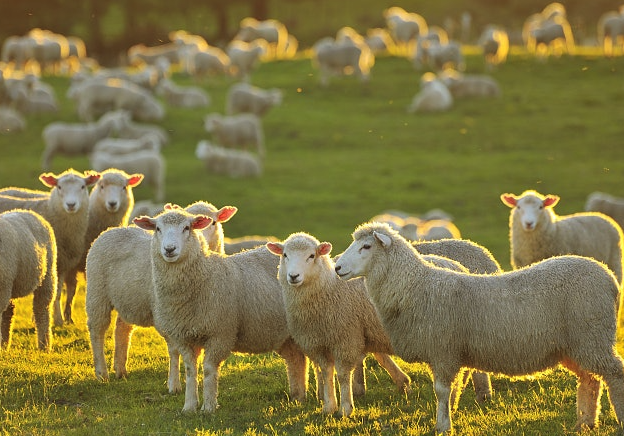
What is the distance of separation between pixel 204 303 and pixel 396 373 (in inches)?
73.7

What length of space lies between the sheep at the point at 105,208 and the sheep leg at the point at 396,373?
4.07m

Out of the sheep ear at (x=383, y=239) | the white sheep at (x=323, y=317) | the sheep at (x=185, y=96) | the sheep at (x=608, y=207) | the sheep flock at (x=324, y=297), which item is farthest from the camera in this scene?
the sheep at (x=185, y=96)

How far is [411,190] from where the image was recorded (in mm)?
23516

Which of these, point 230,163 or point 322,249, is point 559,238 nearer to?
point 322,249

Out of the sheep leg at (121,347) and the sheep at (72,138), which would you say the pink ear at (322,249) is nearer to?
the sheep leg at (121,347)

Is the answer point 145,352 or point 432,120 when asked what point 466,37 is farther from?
point 145,352

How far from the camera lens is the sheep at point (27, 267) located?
8.98 m

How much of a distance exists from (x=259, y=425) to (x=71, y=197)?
449cm

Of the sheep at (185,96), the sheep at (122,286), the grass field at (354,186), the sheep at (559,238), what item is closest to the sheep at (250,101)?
the grass field at (354,186)

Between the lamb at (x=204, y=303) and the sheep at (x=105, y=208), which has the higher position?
the sheep at (x=105, y=208)

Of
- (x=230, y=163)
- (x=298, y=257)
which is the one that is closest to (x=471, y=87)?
(x=230, y=163)

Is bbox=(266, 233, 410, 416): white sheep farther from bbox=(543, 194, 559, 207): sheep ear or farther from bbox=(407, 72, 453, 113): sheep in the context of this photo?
bbox=(407, 72, 453, 113): sheep

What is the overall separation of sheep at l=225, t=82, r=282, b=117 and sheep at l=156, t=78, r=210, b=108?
136 centimetres

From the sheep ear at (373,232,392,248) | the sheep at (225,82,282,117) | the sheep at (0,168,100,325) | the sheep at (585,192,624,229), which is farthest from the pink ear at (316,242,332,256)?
the sheep at (225,82,282,117)
